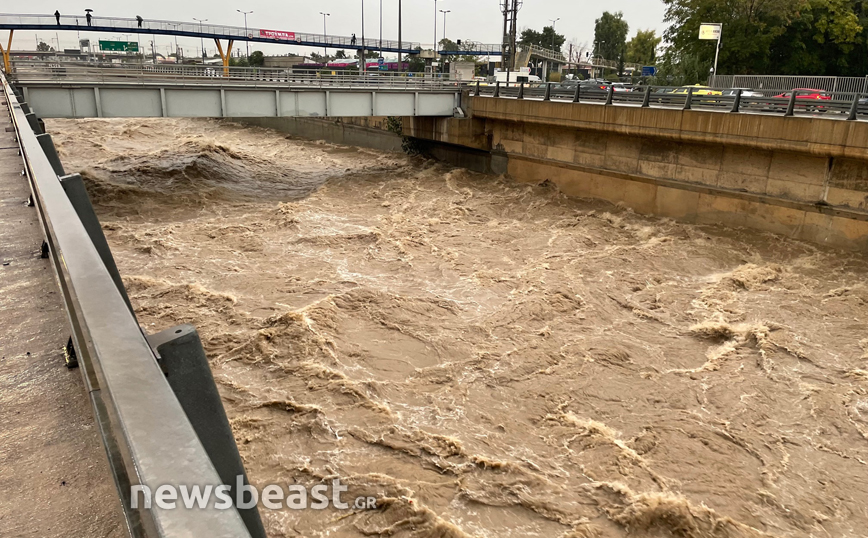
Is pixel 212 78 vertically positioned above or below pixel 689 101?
above

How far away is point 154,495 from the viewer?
131 cm

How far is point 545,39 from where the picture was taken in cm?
11725

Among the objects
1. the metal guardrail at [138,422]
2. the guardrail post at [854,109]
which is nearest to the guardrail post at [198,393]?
the metal guardrail at [138,422]

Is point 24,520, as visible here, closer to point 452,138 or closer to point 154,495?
point 154,495

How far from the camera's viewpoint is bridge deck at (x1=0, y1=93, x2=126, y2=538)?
6.51ft

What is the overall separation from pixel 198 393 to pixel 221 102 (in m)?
26.6

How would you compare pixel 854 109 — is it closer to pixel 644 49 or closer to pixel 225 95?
pixel 225 95

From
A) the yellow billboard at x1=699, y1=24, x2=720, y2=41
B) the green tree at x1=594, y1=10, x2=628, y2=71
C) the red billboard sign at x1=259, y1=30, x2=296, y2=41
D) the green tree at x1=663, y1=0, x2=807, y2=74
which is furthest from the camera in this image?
the green tree at x1=594, y1=10, x2=628, y2=71

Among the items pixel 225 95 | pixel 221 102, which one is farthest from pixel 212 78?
pixel 221 102

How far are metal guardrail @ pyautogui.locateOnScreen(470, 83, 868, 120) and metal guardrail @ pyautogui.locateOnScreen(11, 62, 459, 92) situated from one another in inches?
147

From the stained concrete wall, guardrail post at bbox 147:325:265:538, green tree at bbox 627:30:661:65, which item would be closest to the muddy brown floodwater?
the stained concrete wall

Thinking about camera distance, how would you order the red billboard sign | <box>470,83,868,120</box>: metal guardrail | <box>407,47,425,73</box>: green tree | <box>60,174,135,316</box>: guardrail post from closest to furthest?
<box>60,174,135,316</box>: guardrail post → <box>470,83,868,120</box>: metal guardrail → the red billboard sign → <box>407,47,425,73</box>: green tree

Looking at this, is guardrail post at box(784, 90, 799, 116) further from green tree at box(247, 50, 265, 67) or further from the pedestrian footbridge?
green tree at box(247, 50, 265, 67)

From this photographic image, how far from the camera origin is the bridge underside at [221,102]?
78.2 ft
